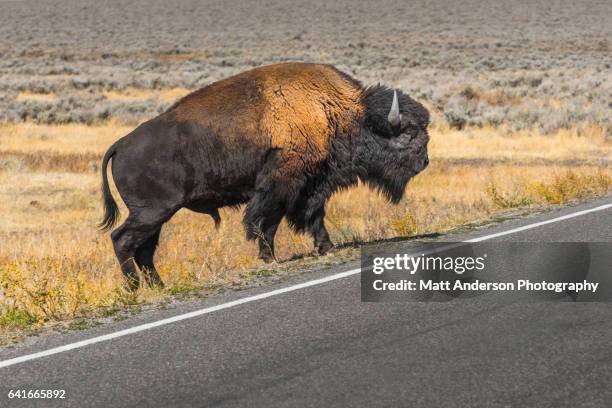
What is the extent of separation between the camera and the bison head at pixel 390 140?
9.71 metres

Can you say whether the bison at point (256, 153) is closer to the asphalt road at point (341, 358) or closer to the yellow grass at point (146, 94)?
the asphalt road at point (341, 358)

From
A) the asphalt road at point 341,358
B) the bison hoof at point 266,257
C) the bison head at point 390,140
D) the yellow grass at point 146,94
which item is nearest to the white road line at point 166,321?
the asphalt road at point 341,358

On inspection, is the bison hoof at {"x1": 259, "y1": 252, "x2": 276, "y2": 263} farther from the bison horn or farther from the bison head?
the bison horn

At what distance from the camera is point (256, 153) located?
9.06 meters

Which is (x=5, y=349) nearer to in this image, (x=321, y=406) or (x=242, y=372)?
(x=242, y=372)

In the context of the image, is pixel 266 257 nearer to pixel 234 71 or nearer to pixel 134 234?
pixel 134 234

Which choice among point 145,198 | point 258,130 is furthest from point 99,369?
point 258,130

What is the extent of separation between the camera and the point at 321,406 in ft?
15.6

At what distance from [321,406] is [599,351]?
1.82m

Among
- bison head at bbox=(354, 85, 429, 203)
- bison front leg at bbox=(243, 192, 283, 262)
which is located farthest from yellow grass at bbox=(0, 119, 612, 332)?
bison head at bbox=(354, 85, 429, 203)

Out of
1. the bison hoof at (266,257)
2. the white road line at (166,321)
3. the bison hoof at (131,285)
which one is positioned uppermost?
the white road line at (166,321)

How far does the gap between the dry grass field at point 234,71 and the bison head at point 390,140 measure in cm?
87

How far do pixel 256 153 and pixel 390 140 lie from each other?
5.05 ft

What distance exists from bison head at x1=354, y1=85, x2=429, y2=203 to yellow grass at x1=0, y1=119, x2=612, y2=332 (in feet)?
2.83
